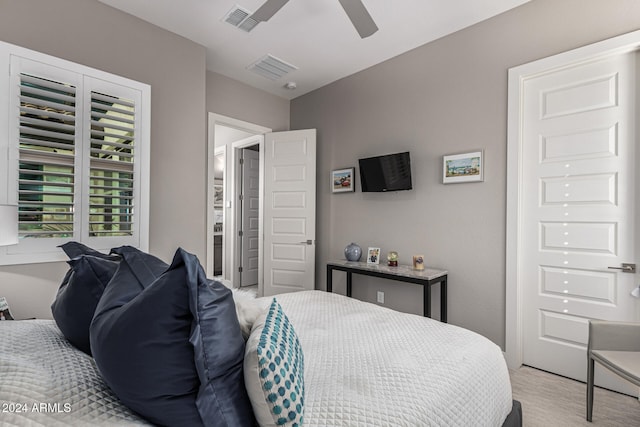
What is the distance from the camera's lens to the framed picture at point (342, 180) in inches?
150

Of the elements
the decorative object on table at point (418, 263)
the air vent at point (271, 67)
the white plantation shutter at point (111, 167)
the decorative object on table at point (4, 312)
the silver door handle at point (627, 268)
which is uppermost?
the air vent at point (271, 67)

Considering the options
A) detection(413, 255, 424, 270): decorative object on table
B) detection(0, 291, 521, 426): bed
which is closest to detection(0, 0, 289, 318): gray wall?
detection(0, 291, 521, 426): bed

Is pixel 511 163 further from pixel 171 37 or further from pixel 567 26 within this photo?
pixel 171 37

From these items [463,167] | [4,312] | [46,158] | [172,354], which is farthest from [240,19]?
[172,354]

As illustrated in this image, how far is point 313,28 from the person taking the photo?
2.94 meters

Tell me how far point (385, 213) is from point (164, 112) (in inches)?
94.0

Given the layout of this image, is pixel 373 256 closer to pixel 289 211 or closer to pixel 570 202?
pixel 289 211

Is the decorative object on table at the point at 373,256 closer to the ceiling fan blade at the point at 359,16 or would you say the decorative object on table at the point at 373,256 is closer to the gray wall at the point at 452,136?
the gray wall at the point at 452,136

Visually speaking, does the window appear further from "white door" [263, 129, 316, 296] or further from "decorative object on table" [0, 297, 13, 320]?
"white door" [263, 129, 316, 296]

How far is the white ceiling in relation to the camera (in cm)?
262

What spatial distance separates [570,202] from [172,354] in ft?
9.30

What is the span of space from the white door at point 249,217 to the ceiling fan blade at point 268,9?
11.2 feet

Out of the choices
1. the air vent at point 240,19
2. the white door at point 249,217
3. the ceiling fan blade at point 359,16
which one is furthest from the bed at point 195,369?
the white door at point 249,217

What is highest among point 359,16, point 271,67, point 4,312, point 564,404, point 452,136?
point 271,67
